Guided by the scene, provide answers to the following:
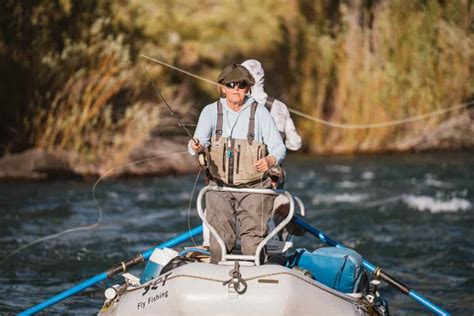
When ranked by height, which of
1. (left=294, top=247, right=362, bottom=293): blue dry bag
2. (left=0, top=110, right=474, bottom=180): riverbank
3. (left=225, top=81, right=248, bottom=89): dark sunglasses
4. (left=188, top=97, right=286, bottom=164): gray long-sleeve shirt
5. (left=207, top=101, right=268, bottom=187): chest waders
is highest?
(left=225, top=81, right=248, bottom=89): dark sunglasses

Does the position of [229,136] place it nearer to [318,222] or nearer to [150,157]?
[318,222]

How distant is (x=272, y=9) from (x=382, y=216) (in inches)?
455

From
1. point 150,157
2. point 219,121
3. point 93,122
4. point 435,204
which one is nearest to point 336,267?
point 219,121

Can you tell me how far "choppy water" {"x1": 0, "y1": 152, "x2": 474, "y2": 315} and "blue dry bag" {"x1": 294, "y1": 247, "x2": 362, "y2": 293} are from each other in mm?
2195

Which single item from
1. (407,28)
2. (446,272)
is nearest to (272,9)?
(407,28)

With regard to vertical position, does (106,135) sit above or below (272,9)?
below

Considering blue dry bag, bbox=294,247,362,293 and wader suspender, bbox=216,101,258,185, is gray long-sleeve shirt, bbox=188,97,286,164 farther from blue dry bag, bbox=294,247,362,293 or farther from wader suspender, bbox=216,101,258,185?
blue dry bag, bbox=294,247,362,293

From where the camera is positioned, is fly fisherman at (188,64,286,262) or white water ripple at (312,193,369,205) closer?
fly fisherman at (188,64,286,262)

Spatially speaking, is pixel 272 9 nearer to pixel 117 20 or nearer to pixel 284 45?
pixel 284 45

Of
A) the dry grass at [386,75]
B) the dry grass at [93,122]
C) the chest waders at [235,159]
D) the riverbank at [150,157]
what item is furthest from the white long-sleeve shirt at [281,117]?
the dry grass at [386,75]

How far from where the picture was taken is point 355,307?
7.08 meters

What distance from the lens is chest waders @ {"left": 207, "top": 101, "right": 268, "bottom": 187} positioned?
7254 millimetres

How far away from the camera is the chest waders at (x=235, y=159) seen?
7.25 meters

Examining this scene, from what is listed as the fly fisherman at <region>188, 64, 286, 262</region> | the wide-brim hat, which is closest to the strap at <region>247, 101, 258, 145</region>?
the fly fisherman at <region>188, 64, 286, 262</region>
